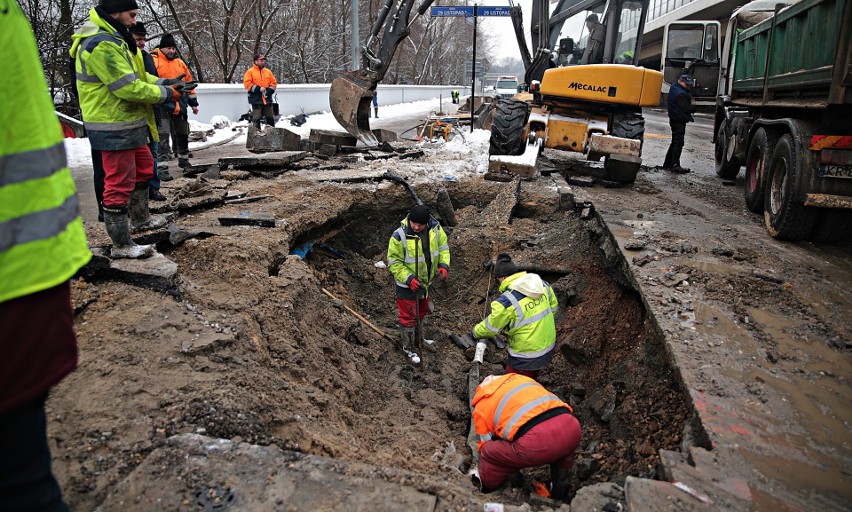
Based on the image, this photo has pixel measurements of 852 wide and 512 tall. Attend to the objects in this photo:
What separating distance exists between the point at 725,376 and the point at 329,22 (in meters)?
35.4

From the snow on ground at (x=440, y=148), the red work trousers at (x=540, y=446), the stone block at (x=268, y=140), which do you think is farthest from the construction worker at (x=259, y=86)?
the red work trousers at (x=540, y=446)

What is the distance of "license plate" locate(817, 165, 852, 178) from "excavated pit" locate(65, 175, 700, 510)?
2116 millimetres

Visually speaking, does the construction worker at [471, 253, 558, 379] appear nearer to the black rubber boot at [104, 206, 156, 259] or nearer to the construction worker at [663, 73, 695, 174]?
the black rubber boot at [104, 206, 156, 259]

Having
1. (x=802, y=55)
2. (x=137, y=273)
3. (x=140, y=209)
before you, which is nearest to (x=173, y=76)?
(x=140, y=209)

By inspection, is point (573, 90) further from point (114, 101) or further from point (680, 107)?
point (114, 101)

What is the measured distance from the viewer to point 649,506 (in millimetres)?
2318

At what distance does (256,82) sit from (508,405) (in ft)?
38.0

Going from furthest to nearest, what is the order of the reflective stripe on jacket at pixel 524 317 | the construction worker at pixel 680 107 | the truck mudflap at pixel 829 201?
the construction worker at pixel 680 107, the truck mudflap at pixel 829 201, the reflective stripe on jacket at pixel 524 317

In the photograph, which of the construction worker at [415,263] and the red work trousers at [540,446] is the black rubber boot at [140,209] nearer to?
the construction worker at [415,263]

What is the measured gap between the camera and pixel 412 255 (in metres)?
5.65

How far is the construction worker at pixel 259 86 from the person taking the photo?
12.7 metres

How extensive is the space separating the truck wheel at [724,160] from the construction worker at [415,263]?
637 centimetres

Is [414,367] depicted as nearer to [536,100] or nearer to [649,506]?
[649,506]

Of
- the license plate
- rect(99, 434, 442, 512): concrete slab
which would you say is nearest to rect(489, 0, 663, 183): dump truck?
the license plate
